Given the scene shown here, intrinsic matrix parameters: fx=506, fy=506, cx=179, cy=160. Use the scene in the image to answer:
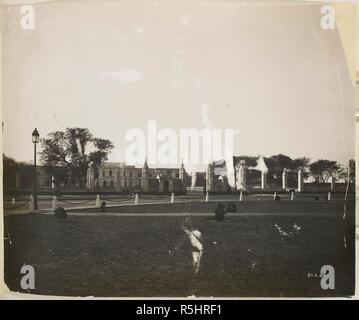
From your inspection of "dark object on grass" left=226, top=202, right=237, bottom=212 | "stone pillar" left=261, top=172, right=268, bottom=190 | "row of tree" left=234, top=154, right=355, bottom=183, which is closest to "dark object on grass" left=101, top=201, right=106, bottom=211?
"dark object on grass" left=226, top=202, right=237, bottom=212

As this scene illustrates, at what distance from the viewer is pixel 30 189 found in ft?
13.4

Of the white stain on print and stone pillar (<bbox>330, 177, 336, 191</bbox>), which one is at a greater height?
stone pillar (<bbox>330, 177, 336, 191</bbox>)

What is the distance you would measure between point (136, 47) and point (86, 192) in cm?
122

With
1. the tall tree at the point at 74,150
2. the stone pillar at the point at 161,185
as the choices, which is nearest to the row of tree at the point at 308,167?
the stone pillar at the point at 161,185

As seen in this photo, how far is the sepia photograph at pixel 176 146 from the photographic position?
13.1 ft

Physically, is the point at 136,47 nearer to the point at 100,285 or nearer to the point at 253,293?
the point at 100,285

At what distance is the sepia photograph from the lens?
4.01 metres

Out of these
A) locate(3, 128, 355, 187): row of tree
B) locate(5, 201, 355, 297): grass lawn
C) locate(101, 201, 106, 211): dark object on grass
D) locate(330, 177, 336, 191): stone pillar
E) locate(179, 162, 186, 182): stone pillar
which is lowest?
locate(5, 201, 355, 297): grass lawn

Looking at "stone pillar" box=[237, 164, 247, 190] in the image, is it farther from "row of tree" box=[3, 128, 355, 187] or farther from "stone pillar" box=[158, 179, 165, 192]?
"stone pillar" box=[158, 179, 165, 192]

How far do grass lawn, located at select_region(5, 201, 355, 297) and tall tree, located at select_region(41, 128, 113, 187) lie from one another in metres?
0.44

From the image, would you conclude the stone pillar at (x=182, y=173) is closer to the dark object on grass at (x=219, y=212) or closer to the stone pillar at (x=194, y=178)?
the stone pillar at (x=194, y=178)

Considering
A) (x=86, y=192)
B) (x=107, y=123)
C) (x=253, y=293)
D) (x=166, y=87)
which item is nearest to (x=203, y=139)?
(x=166, y=87)

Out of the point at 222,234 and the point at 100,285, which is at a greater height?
the point at 222,234

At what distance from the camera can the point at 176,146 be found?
4.03 metres
